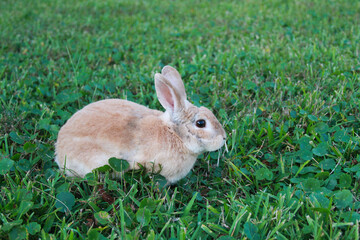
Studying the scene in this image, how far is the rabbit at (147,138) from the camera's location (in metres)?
2.45

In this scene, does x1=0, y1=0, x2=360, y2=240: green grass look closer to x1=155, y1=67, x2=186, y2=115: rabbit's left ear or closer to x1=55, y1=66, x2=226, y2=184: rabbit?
x1=55, y1=66, x2=226, y2=184: rabbit

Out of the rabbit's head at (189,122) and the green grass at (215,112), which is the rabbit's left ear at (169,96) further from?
the green grass at (215,112)

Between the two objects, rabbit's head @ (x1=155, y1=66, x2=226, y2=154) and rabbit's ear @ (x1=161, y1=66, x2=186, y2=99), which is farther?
rabbit's ear @ (x1=161, y1=66, x2=186, y2=99)

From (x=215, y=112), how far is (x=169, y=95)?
2.78 ft

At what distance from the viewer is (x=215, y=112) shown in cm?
332

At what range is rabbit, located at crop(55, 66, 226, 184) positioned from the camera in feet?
8.03

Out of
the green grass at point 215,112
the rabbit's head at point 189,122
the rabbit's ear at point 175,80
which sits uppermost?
the rabbit's ear at point 175,80

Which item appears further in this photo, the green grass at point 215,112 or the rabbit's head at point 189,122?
the rabbit's head at point 189,122

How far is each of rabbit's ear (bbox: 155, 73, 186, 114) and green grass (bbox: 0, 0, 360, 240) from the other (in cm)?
52

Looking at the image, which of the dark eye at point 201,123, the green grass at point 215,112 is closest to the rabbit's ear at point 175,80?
the dark eye at point 201,123

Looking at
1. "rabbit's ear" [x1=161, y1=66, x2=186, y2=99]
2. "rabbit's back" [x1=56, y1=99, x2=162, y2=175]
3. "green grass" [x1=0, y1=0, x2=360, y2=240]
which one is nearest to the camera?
"green grass" [x1=0, y1=0, x2=360, y2=240]

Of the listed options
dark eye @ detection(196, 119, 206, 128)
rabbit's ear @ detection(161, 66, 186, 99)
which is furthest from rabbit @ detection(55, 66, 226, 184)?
rabbit's ear @ detection(161, 66, 186, 99)

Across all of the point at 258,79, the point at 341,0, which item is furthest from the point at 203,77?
the point at 341,0

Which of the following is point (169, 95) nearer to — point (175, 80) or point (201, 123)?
point (175, 80)
